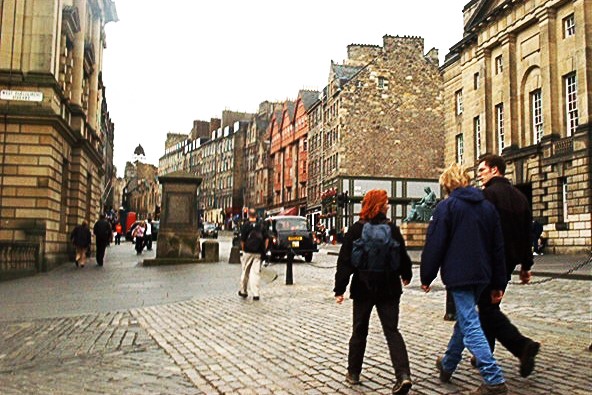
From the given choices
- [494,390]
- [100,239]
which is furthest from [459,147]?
[494,390]

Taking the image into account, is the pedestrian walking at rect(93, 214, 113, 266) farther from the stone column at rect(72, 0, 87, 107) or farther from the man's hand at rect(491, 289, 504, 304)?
the man's hand at rect(491, 289, 504, 304)

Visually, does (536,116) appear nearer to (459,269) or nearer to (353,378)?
(459,269)

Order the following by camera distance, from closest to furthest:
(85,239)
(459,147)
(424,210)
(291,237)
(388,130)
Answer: (85,239) → (291,237) → (424,210) → (459,147) → (388,130)

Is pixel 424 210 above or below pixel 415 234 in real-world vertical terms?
above

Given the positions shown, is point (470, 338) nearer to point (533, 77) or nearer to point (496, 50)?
point (533, 77)

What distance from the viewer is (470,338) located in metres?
4.55

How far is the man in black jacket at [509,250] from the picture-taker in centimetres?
494

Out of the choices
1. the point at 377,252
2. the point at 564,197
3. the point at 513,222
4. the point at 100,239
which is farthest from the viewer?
the point at 564,197

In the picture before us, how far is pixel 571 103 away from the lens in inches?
1187

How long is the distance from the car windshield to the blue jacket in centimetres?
2238

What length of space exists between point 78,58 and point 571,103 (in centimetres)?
2462

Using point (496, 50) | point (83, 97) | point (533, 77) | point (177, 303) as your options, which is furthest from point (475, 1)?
point (177, 303)

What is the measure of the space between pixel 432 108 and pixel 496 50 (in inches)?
907

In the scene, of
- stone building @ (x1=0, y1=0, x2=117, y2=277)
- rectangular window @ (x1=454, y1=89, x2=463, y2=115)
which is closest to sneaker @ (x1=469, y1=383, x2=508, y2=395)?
stone building @ (x1=0, y1=0, x2=117, y2=277)
